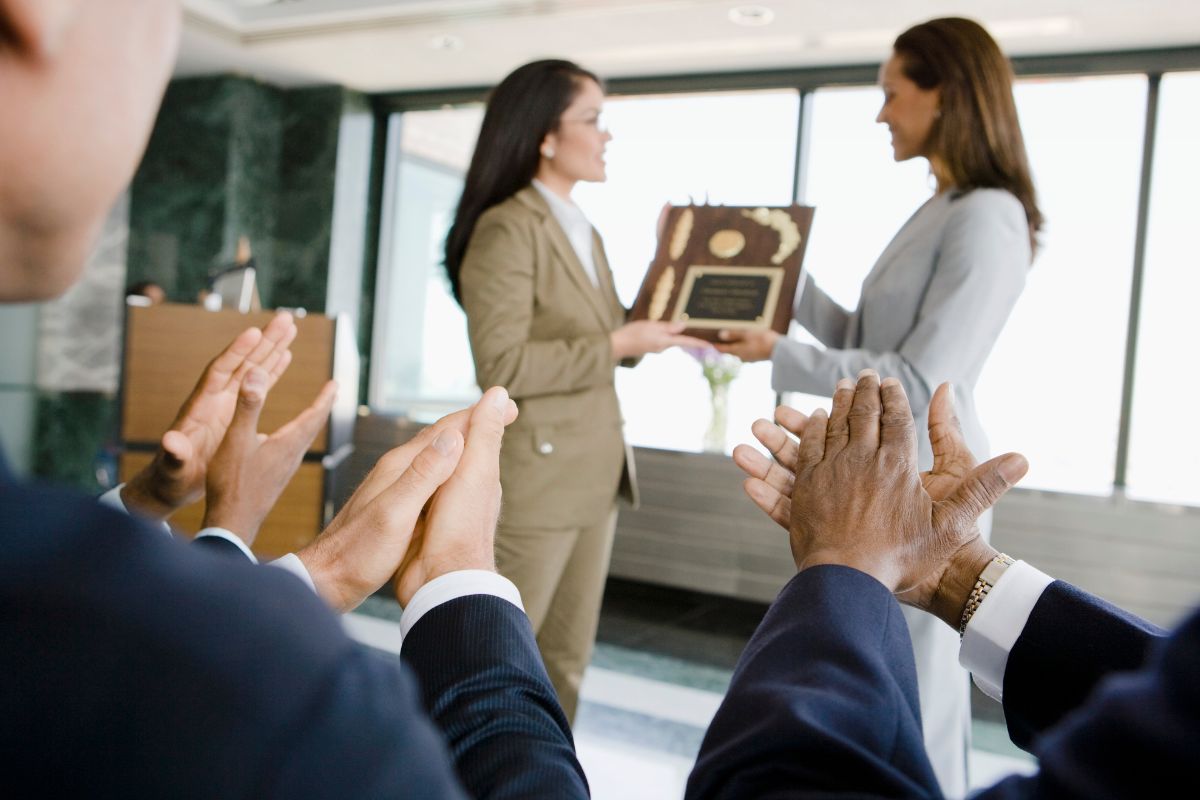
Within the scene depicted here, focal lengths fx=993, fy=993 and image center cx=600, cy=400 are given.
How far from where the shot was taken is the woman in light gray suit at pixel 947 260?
1758 millimetres

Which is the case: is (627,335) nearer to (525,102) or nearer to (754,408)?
(525,102)

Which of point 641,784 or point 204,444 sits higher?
point 204,444

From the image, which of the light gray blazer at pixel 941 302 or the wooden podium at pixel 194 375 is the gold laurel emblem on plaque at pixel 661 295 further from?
the wooden podium at pixel 194 375

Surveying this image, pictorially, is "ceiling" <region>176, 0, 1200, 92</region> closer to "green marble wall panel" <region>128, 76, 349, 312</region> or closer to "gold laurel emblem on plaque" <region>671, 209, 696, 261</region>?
"green marble wall panel" <region>128, 76, 349, 312</region>

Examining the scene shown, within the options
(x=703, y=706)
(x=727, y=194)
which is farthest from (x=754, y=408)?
(x=703, y=706)

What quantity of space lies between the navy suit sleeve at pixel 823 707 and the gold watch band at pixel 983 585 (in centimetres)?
24

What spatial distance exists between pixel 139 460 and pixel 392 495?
2786 millimetres

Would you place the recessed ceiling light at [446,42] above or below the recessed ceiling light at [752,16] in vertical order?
below

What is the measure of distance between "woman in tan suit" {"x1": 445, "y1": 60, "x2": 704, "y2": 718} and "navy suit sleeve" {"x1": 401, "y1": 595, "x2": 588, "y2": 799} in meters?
1.51

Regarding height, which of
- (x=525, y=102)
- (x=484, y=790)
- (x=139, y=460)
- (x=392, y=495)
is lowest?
(x=139, y=460)

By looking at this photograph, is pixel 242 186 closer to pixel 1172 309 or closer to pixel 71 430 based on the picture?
pixel 71 430

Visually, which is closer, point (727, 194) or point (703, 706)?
point (703, 706)

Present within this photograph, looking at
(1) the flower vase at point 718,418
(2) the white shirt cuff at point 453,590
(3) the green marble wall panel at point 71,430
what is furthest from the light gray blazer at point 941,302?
(3) the green marble wall panel at point 71,430

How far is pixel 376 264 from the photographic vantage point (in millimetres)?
6109
